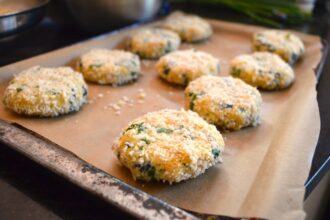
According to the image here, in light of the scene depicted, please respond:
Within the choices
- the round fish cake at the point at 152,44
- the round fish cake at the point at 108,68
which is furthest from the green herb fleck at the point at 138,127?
the round fish cake at the point at 152,44

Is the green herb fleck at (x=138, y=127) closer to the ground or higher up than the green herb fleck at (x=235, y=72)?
higher up

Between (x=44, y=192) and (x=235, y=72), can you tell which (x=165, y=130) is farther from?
(x=235, y=72)

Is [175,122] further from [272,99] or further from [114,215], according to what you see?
[272,99]

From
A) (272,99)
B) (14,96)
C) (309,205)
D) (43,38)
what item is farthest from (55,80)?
(309,205)

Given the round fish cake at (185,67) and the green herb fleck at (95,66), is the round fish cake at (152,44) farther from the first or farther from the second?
the green herb fleck at (95,66)

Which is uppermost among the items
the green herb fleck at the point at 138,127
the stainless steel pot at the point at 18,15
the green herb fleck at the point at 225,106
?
the stainless steel pot at the point at 18,15

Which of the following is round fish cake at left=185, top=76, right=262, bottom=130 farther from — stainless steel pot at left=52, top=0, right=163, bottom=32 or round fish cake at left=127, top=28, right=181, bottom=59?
stainless steel pot at left=52, top=0, right=163, bottom=32
